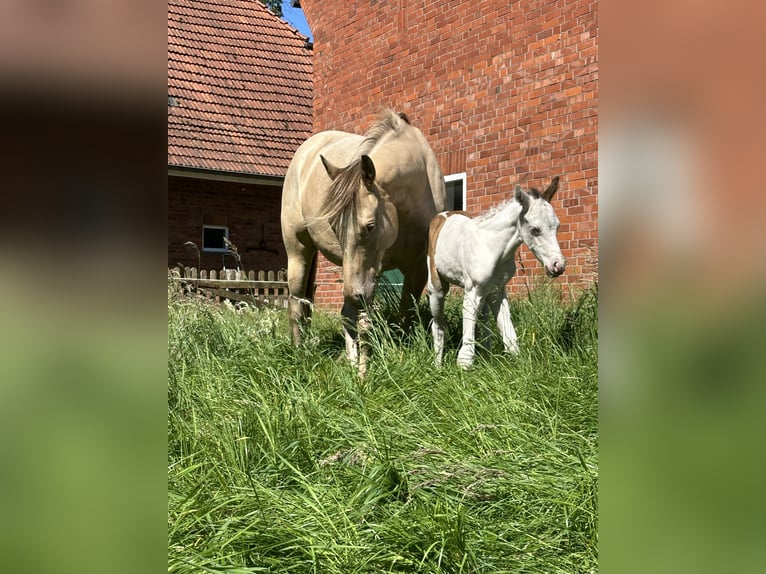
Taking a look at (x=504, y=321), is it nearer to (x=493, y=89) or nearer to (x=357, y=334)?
(x=357, y=334)

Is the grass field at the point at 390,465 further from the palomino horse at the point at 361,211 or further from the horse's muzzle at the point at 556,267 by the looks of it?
the palomino horse at the point at 361,211

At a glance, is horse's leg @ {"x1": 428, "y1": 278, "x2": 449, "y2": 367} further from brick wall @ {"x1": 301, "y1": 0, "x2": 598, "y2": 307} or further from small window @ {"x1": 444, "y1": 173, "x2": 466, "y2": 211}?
small window @ {"x1": 444, "y1": 173, "x2": 466, "y2": 211}

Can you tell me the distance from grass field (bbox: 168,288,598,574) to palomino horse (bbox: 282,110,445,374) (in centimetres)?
75

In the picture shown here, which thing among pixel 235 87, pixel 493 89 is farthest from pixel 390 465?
pixel 235 87

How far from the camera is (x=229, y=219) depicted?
15.6 meters

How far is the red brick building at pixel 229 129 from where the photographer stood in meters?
14.8

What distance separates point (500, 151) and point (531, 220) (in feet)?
13.6

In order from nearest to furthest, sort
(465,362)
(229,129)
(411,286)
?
(465,362) < (411,286) < (229,129)

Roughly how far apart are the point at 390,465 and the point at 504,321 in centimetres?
250
